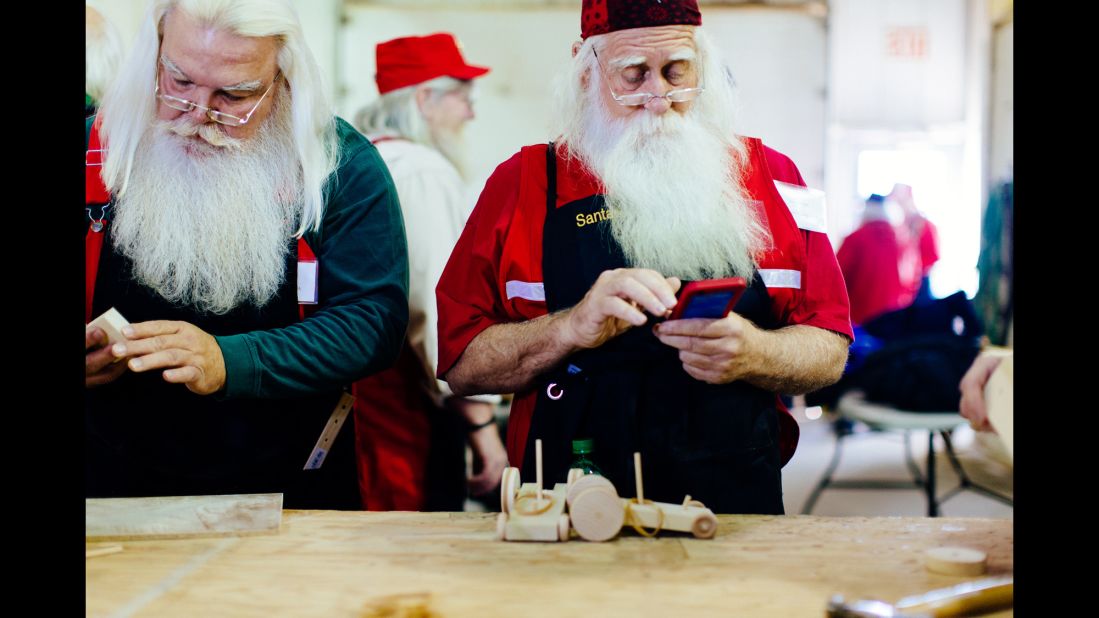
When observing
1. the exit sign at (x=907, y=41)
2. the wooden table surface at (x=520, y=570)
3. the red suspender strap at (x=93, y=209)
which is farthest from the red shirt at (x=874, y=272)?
the red suspender strap at (x=93, y=209)

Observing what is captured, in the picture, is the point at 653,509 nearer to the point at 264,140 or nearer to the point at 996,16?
the point at 264,140

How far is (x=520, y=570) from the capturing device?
1.39 metres

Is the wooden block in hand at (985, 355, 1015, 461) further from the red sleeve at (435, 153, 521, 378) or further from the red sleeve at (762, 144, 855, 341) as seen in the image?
the red sleeve at (435, 153, 521, 378)

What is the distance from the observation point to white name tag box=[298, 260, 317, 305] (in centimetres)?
195

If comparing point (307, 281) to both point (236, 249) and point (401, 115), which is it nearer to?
point (236, 249)

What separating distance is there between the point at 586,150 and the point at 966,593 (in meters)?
1.18

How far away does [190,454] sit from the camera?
1.94 metres

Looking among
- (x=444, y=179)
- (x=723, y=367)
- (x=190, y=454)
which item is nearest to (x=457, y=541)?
(x=723, y=367)

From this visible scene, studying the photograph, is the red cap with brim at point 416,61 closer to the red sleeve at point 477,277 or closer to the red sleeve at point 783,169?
the red sleeve at point 477,277

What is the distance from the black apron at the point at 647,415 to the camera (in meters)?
1.85

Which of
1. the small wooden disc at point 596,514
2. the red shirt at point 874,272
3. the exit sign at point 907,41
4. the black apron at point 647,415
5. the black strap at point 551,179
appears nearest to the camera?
the small wooden disc at point 596,514

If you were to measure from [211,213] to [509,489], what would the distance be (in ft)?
3.25

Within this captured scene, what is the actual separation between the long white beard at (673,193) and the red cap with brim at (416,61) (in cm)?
148

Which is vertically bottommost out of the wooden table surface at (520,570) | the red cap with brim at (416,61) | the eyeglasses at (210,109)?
the wooden table surface at (520,570)
